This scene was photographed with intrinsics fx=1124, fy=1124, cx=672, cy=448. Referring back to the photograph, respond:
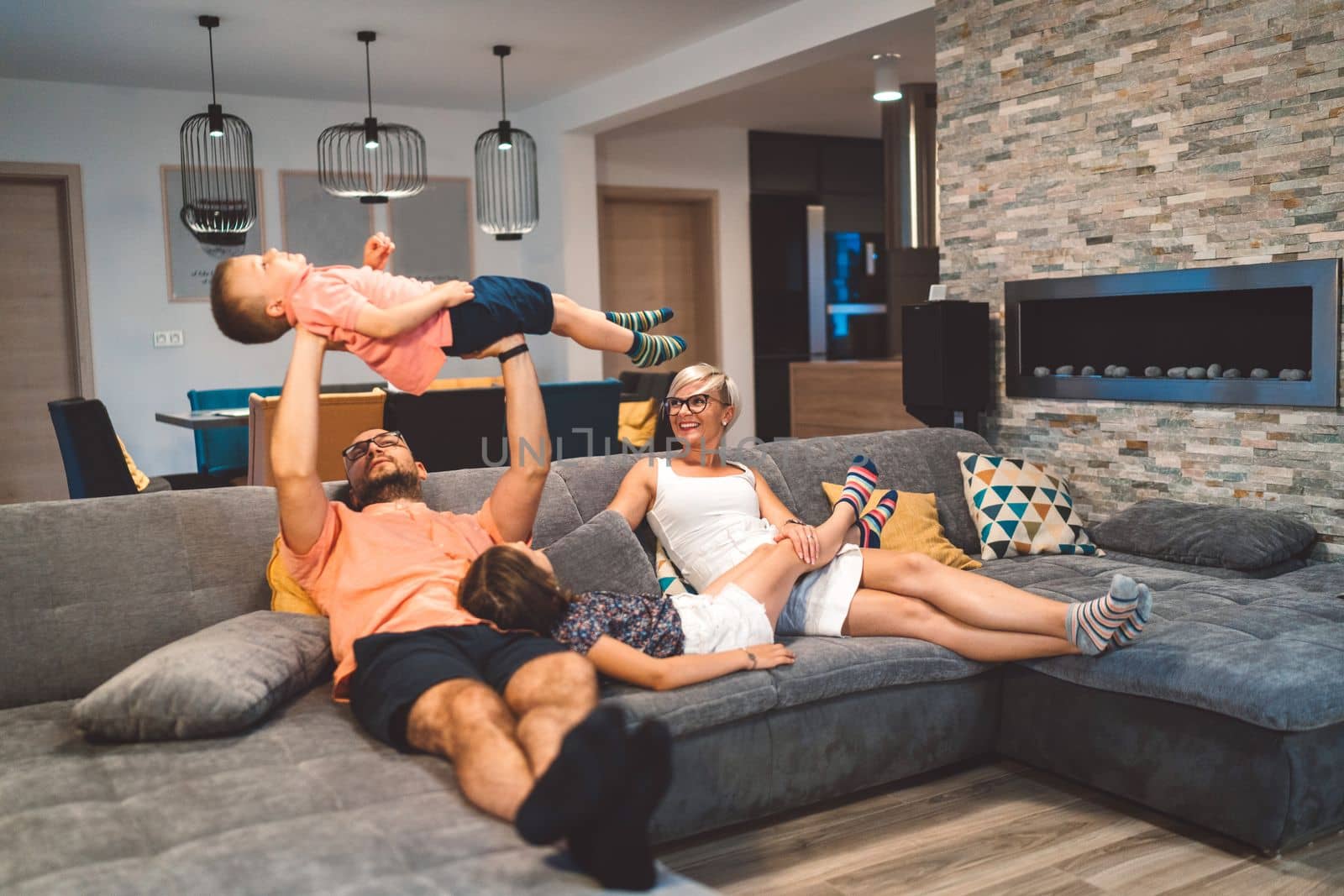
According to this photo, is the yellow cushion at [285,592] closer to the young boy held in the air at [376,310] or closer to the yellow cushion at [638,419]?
the young boy held in the air at [376,310]

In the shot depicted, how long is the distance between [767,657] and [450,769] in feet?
2.52

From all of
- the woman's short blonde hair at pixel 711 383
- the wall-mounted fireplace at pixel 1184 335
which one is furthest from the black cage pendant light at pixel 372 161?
the woman's short blonde hair at pixel 711 383

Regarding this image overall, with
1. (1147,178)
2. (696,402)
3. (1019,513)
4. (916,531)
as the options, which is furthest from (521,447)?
(1147,178)

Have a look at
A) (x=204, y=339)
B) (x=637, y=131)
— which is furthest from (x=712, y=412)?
(x=637, y=131)

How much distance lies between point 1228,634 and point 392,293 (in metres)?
1.90

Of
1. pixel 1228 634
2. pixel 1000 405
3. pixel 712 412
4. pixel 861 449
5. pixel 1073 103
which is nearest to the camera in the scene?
pixel 1228 634

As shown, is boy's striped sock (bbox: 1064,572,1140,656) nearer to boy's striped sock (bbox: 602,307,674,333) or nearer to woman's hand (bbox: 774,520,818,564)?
woman's hand (bbox: 774,520,818,564)

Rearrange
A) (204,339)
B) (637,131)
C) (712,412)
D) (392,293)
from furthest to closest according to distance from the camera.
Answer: (637,131)
(204,339)
(712,412)
(392,293)

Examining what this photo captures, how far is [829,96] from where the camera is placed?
7129mm

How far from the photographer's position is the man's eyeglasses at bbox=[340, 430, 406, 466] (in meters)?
2.56

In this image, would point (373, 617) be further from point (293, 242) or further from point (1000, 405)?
point (293, 242)

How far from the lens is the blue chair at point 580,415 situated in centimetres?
466

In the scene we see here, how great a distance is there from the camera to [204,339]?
654cm

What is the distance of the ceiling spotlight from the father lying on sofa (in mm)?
4133
